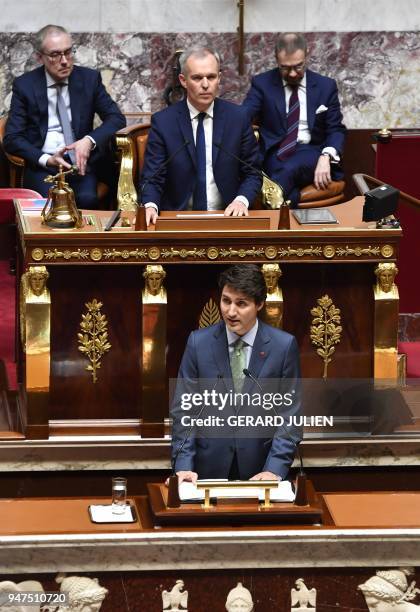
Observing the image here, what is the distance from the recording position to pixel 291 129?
8.16 metres

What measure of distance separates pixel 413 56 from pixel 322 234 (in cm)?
318

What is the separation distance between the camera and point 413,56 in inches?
365

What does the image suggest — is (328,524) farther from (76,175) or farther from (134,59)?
(134,59)

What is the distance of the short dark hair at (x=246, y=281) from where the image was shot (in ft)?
Result: 17.8

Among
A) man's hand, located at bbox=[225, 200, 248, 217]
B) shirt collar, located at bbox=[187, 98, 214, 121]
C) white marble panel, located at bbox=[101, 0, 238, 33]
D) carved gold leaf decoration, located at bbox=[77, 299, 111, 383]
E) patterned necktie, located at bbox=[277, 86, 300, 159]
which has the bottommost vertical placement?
carved gold leaf decoration, located at bbox=[77, 299, 111, 383]

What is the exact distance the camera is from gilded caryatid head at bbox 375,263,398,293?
6395 millimetres

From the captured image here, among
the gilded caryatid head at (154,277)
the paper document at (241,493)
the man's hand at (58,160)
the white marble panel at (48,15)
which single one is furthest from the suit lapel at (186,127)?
the white marble panel at (48,15)

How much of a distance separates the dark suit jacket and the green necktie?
8.40 feet

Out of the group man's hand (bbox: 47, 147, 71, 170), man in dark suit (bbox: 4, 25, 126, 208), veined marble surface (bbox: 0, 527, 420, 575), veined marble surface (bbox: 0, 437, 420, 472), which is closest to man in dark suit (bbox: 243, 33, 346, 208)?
man in dark suit (bbox: 4, 25, 126, 208)

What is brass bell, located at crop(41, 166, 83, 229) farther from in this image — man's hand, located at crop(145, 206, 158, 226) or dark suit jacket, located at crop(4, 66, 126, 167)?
dark suit jacket, located at crop(4, 66, 126, 167)

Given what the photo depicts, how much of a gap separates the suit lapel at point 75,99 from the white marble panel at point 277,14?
5.12 feet

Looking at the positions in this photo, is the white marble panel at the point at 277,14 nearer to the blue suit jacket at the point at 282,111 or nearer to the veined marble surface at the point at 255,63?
the veined marble surface at the point at 255,63

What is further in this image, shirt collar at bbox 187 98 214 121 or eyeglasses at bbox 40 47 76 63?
eyeglasses at bbox 40 47 76 63

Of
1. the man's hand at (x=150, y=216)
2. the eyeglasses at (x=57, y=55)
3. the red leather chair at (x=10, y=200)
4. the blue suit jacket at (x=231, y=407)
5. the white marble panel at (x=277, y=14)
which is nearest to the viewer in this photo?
the blue suit jacket at (x=231, y=407)
